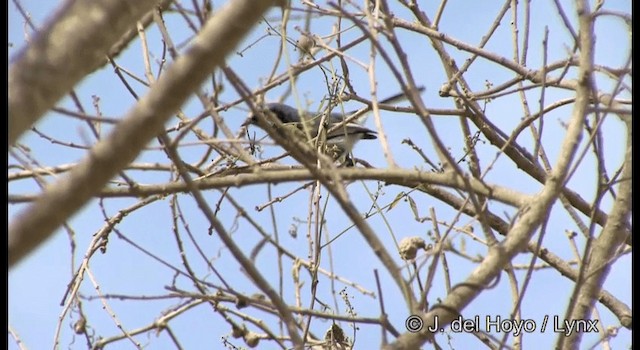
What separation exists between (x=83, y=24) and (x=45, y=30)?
0.08 meters

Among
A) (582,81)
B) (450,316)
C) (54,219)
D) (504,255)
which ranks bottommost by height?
(54,219)

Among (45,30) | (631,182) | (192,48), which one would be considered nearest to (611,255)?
(631,182)

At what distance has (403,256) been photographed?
2.70 meters

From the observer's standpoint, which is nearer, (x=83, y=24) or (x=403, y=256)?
(x=83, y=24)

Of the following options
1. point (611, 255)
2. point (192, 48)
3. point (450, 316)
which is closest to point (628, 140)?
point (611, 255)

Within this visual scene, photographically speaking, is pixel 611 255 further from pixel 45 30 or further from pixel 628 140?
pixel 45 30

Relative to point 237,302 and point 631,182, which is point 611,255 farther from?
point 237,302

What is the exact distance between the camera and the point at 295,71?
3.24 m

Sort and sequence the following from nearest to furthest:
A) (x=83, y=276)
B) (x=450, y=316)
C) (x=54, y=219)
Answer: (x=54, y=219), (x=450, y=316), (x=83, y=276)

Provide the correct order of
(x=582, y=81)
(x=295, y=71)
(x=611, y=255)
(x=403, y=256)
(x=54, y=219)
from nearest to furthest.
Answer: (x=54, y=219) → (x=582, y=81) → (x=403, y=256) → (x=611, y=255) → (x=295, y=71)

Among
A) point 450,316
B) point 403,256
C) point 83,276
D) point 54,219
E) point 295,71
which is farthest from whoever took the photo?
point 83,276

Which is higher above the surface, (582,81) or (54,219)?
(582,81)

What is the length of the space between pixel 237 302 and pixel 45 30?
3.34ft

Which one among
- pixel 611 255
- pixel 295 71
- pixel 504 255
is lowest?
pixel 504 255
